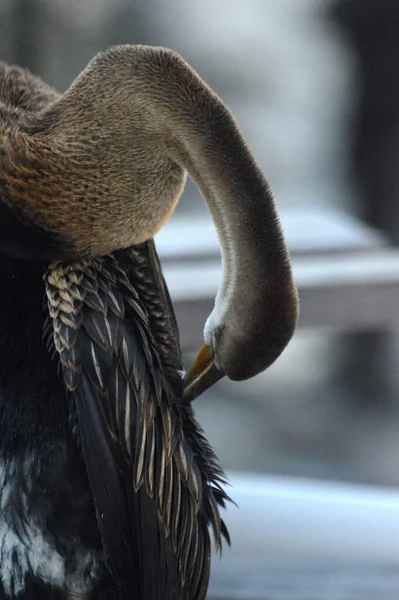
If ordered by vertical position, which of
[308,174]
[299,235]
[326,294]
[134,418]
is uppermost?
[308,174]

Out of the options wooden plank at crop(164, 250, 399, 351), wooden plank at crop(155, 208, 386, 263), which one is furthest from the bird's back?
wooden plank at crop(155, 208, 386, 263)

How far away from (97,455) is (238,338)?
8.1 inches

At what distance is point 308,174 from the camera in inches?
86.0

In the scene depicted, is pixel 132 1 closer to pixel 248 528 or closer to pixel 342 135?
pixel 342 135

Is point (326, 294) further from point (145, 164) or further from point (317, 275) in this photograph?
point (145, 164)

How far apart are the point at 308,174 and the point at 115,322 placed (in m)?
1.17

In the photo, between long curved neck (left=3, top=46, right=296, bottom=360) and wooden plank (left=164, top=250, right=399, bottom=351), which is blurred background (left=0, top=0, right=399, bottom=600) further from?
long curved neck (left=3, top=46, right=296, bottom=360)

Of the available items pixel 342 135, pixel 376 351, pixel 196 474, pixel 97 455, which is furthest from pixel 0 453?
pixel 376 351

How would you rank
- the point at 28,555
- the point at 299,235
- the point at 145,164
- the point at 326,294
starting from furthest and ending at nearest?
the point at 299,235 → the point at 326,294 → the point at 28,555 → the point at 145,164

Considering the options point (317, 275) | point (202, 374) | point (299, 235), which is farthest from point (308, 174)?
point (202, 374)

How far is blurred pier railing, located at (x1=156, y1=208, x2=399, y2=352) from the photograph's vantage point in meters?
1.75

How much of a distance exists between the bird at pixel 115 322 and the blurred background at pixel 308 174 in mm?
595

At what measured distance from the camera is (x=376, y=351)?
250 centimetres

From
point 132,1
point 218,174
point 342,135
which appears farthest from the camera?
point 342,135
